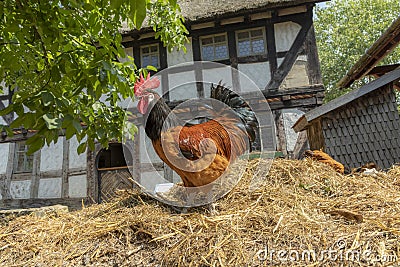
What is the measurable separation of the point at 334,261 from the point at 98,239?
1813mm

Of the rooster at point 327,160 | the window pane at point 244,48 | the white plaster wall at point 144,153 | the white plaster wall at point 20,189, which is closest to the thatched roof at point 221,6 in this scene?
the window pane at point 244,48

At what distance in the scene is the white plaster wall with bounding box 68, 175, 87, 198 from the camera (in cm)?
950

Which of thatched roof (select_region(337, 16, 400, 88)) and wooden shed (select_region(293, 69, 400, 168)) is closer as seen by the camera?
thatched roof (select_region(337, 16, 400, 88))

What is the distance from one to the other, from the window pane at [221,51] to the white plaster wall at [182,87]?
995mm

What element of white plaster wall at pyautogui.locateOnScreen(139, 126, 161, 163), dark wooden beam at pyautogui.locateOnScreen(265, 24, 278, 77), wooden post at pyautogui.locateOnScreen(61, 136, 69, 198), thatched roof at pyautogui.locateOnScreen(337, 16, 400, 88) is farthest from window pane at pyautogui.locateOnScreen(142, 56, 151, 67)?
thatched roof at pyautogui.locateOnScreen(337, 16, 400, 88)

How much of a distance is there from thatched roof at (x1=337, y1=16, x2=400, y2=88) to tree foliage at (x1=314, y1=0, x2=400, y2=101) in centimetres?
A: 1484

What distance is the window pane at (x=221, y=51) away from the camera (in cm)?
901

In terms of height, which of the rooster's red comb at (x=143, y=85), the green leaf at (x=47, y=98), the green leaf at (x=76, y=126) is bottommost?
the green leaf at (x=76, y=126)

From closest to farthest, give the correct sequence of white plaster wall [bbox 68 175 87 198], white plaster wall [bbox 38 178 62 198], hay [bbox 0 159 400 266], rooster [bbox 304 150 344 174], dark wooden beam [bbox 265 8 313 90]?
1. hay [bbox 0 159 400 266]
2. rooster [bbox 304 150 344 174]
3. dark wooden beam [bbox 265 8 313 90]
4. white plaster wall [bbox 68 175 87 198]
5. white plaster wall [bbox 38 178 62 198]

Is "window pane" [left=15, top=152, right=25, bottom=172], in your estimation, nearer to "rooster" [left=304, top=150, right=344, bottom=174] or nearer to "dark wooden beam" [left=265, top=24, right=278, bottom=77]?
"dark wooden beam" [left=265, top=24, right=278, bottom=77]

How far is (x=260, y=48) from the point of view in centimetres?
883

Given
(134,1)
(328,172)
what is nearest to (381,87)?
(328,172)

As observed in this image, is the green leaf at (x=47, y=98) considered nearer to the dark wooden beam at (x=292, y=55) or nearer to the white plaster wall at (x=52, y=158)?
the dark wooden beam at (x=292, y=55)

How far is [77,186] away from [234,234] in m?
8.58
